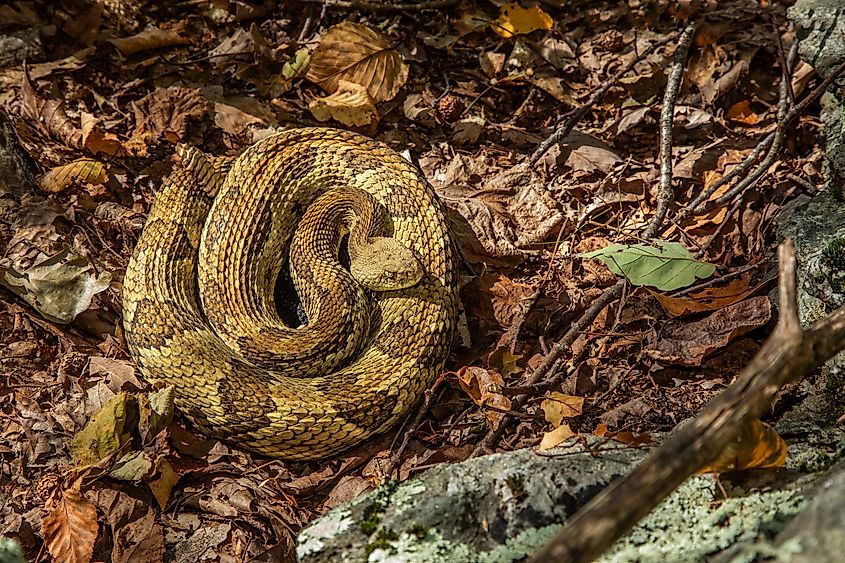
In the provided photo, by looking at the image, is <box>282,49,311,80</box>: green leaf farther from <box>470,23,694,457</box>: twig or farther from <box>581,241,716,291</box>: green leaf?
<box>581,241,716,291</box>: green leaf

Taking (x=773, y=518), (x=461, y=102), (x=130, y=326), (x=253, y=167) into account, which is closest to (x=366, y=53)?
(x=461, y=102)

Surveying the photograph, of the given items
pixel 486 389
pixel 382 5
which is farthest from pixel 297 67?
pixel 486 389

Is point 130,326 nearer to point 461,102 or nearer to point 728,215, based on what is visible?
point 461,102

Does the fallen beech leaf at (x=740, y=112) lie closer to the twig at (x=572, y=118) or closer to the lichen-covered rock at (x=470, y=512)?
the twig at (x=572, y=118)

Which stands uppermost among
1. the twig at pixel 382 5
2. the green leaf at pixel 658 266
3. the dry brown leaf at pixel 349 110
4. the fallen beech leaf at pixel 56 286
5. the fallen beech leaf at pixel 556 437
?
the twig at pixel 382 5

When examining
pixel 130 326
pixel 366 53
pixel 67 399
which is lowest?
pixel 67 399

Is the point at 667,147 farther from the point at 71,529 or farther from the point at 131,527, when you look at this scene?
the point at 71,529

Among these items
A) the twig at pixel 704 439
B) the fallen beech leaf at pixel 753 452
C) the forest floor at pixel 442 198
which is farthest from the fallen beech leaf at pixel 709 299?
the twig at pixel 704 439
